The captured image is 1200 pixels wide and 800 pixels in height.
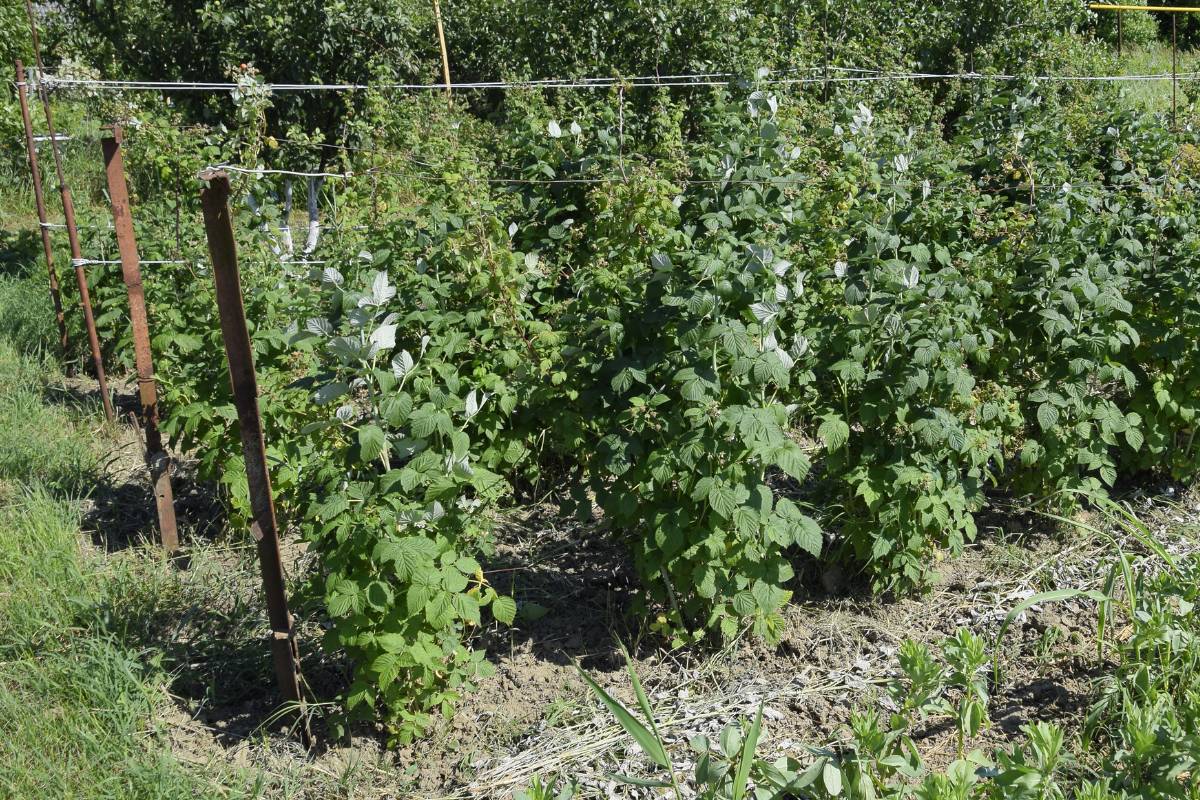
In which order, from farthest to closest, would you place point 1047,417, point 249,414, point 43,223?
point 43,223 → point 1047,417 → point 249,414

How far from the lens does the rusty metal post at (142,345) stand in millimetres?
4301

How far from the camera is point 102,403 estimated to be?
5.93 metres

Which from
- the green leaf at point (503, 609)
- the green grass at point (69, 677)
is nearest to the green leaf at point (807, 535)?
the green leaf at point (503, 609)

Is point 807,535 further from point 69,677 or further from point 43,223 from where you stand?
point 43,223

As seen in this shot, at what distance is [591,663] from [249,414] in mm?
1431

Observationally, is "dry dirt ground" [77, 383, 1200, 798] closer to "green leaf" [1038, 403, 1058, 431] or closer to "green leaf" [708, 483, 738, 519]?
"green leaf" [1038, 403, 1058, 431]

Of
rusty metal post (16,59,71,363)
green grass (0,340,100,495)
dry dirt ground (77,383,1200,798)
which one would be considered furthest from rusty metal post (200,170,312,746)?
rusty metal post (16,59,71,363)

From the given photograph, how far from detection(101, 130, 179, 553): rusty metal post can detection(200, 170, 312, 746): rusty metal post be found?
139cm

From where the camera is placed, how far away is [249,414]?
3.03 meters

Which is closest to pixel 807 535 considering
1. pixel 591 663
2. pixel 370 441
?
pixel 591 663

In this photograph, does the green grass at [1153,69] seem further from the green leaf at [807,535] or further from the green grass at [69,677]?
the green grass at [69,677]

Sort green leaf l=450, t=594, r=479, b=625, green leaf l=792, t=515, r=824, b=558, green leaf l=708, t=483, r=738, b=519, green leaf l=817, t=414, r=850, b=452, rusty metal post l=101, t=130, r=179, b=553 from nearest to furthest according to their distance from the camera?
green leaf l=450, t=594, r=479, b=625 < green leaf l=708, t=483, r=738, b=519 < green leaf l=792, t=515, r=824, b=558 < green leaf l=817, t=414, r=850, b=452 < rusty metal post l=101, t=130, r=179, b=553

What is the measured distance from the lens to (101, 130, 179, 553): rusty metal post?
430 cm

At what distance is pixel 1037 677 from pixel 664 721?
1.24 meters
